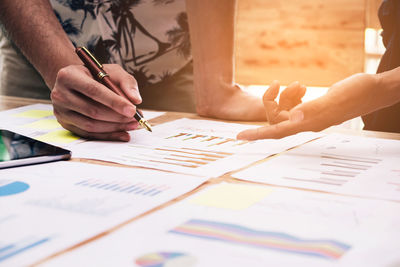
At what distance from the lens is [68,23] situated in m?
1.24

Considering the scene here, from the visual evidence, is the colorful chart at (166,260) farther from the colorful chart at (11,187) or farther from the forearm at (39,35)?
the forearm at (39,35)

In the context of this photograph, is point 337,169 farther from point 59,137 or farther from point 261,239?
point 59,137

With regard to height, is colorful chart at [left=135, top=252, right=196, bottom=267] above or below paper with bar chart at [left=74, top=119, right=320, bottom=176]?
above

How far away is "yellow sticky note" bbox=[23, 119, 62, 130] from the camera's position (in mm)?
881

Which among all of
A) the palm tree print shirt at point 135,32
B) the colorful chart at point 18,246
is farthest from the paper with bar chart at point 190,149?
Answer: the palm tree print shirt at point 135,32

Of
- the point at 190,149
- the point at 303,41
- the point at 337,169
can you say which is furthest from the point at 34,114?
the point at 303,41

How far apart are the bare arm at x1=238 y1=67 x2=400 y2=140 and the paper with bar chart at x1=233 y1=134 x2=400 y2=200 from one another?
37 mm

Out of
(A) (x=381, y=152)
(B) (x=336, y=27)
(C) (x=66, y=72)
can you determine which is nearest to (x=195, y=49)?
(C) (x=66, y=72)

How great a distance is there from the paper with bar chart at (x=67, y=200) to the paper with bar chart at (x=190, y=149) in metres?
0.05

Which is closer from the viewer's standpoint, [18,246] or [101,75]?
[18,246]

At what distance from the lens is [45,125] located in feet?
2.95

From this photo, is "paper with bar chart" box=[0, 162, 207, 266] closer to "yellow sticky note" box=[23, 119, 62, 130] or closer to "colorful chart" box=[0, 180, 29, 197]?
"colorful chart" box=[0, 180, 29, 197]

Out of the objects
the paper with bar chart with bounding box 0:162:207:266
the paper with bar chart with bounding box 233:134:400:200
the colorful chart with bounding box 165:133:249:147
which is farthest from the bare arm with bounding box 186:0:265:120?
the paper with bar chart with bounding box 0:162:207:266

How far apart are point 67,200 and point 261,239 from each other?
0.67 feet
